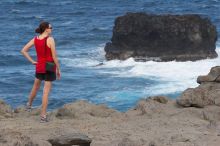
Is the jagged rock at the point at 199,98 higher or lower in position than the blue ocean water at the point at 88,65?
higher

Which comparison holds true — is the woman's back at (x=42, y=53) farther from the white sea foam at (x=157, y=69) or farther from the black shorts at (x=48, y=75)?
the white sea foam at (x=157, y=69)

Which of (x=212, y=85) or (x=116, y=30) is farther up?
(x=212, y=85)

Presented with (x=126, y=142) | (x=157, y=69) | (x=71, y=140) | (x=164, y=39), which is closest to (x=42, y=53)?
(x=71, y=140)

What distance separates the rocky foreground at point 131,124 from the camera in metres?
12.1

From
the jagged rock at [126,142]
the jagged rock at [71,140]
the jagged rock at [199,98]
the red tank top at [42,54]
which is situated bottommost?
the jagged rock at [199,98]

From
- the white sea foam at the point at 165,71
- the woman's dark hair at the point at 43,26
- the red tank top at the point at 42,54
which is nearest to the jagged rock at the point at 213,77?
the red tank top at the point at 42,54

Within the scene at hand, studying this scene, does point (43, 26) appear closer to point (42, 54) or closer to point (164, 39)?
point (42, 54)

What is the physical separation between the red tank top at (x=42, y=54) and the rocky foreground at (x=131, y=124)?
3.19ft

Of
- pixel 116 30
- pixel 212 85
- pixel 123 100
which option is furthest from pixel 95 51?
pixel 212 85

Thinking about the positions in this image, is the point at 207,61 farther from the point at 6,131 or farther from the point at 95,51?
the point at 6,131

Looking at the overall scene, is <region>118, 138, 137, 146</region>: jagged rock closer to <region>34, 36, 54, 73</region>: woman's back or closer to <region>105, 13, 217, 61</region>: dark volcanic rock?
<region>34, 36, 54, 73</region>: woman's back

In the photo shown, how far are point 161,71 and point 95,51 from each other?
8830mm

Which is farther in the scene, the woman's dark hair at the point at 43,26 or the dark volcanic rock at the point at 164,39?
the dark volcanic rock at the point at 164,39

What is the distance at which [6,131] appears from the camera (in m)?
12.6
